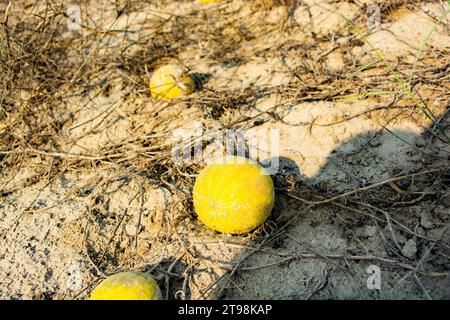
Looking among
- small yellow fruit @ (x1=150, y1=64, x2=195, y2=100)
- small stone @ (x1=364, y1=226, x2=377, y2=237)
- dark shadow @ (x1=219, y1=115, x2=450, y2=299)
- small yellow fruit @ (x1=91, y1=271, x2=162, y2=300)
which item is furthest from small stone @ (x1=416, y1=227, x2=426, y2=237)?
small yellow fruit @ (x1=150, y1=64, x2=195, y2=100)

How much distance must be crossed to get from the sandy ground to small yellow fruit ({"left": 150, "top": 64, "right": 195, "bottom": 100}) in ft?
0.45

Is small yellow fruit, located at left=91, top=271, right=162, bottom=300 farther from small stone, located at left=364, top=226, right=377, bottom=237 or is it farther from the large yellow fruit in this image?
small stone, located at left=364, top=226, right=377, bottom=237

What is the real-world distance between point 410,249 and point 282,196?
0.87 meters

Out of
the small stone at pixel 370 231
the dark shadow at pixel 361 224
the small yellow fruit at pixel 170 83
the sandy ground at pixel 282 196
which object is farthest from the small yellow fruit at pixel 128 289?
the small yellow fruit at pixel 170 83

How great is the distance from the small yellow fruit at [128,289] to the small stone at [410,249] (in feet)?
4.75

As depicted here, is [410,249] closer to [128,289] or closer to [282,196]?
[282,196]

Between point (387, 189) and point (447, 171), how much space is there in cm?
39

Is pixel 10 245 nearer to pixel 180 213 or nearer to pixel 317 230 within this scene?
pixel 180 213

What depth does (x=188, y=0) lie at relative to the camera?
5.18m

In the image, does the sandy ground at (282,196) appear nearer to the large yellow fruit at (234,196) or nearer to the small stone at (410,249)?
the small stone at (410,249)

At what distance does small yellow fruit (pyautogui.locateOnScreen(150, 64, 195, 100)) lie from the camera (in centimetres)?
370

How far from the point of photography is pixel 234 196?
7.82ft

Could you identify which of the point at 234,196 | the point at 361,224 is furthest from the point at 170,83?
the point at 361,224
